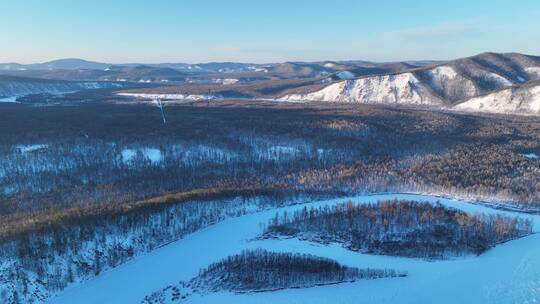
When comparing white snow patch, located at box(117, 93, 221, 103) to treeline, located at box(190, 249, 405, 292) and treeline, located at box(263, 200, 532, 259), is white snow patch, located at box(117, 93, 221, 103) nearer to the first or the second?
treeline, located at box(263, 200, 532, 259)

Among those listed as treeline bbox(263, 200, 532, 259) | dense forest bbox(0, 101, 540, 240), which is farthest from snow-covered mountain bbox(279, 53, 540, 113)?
treeline bbox(263, 200, 532, 259)

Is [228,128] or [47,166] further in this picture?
[228,128]

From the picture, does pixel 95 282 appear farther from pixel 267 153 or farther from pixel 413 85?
pixel 413 85

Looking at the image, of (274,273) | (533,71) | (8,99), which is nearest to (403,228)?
(274,273)

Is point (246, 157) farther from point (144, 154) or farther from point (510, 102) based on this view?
point (510, 102)

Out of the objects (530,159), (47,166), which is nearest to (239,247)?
A: (47,166)

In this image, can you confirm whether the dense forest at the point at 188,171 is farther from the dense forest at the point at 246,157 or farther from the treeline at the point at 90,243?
the dense forest at the point at 246,157
